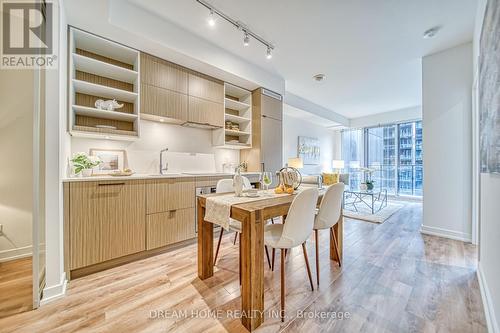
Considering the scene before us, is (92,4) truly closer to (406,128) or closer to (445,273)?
(445,273)

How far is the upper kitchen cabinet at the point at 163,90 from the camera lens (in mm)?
2441

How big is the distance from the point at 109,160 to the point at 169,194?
86 centimetres

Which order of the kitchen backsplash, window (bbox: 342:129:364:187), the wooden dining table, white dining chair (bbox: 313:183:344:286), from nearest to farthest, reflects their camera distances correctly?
the wooden dining table < white dining chair (bbox: 313:183:344:286) < the kitchen backsplash < window (bbox: 342:129:364:187)

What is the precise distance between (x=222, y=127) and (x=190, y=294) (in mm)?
2294

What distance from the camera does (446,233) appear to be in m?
2.82

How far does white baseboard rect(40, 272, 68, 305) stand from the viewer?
60.2 inches

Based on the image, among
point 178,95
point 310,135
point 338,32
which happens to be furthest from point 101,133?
point 310,135

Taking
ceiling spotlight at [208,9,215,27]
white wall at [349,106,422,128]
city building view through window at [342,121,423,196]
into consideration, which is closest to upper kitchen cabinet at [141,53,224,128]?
ceiling spotlight at [208,9,215,27]

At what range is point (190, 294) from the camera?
64.9 inches

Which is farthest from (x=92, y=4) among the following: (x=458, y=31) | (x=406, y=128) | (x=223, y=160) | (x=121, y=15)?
(x=406, y=128)

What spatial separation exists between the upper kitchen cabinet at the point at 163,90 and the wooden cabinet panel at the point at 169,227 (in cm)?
125

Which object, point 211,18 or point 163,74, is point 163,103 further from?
point 211,18

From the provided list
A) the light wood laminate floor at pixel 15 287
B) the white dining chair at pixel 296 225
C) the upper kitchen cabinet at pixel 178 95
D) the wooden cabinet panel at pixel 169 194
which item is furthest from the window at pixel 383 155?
the light wood laminate floor at pixel 15 287

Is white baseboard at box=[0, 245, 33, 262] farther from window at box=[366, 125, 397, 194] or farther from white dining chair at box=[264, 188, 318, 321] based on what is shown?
window at box=[366, 125, 397, 194]
